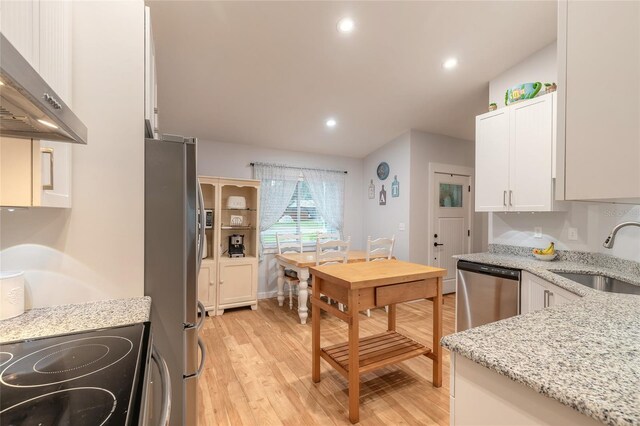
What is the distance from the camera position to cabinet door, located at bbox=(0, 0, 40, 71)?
707 mm

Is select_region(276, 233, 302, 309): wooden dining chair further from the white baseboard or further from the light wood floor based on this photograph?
the light wood floor

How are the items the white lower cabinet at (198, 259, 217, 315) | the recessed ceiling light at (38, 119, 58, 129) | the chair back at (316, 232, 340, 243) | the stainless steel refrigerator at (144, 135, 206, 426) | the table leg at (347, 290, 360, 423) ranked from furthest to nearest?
1. the chair back at (316, 232, 340, 243)
2. the white lower cabinet at (198, 259, 217, 315)
3. the table leg at (347, 290, 360, 423)
4. the stainless steel refrigerator at (144, 135, 206, 426)
5. the recessed ceiling light at (38, 119, 58, 129)

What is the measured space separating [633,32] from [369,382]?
239 centimetres

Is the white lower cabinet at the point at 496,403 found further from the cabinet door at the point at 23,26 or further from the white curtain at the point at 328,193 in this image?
the white curtain at the point at 328,193

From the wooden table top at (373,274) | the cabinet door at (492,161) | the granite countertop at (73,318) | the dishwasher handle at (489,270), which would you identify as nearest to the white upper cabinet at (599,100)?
the wooden table top at (373,274)

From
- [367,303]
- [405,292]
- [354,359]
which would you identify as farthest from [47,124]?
[405,292]

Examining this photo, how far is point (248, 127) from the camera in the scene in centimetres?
377

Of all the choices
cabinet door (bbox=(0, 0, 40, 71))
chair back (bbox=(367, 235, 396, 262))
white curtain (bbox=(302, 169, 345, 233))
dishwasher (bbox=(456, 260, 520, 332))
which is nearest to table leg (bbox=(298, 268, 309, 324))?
chair back (bbox=(367, 235, 396, 262))

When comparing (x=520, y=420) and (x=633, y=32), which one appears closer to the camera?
(x=633, y=32)

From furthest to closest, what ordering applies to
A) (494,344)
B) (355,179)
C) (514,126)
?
(355,179) < (514,126) < (494,344)

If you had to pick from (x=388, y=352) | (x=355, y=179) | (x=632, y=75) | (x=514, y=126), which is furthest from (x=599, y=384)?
(x=355, y=179)

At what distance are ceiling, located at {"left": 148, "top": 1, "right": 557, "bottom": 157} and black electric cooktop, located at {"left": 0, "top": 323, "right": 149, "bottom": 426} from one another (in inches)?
86.3

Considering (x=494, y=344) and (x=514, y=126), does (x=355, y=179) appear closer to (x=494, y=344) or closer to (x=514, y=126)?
(x=514, y=126)

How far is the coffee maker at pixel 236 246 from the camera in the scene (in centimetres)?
391
